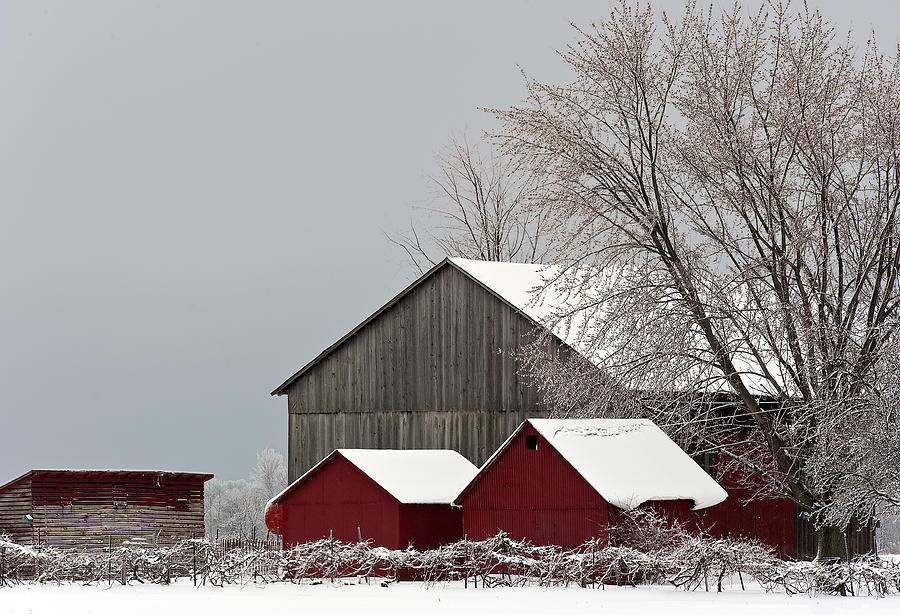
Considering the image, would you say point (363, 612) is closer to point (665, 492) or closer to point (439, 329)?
point (665, 492)

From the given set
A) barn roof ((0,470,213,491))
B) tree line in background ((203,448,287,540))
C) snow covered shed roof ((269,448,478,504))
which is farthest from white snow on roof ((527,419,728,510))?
tree line in background ((203,448,287,540))

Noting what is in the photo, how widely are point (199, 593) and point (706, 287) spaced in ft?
37.5

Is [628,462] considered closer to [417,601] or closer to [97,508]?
[417,601]

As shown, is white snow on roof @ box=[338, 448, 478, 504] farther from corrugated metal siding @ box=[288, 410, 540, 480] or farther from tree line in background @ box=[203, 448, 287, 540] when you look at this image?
tree line in background @ box=[203, 448, 287, 540]

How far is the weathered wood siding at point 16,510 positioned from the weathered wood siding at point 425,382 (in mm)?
7571

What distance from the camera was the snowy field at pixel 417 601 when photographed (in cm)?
2017

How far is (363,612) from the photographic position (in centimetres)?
2017

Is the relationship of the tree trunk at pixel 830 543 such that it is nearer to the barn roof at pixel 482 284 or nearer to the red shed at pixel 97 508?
the barn roof at pixel 482 284

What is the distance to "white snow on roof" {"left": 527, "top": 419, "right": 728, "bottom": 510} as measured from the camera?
25375 millimetres

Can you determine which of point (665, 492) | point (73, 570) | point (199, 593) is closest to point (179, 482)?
point (73, 570)

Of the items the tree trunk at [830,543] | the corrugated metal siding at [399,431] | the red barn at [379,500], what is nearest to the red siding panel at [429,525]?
the red barn at [379,500]

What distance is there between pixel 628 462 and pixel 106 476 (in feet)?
56.7

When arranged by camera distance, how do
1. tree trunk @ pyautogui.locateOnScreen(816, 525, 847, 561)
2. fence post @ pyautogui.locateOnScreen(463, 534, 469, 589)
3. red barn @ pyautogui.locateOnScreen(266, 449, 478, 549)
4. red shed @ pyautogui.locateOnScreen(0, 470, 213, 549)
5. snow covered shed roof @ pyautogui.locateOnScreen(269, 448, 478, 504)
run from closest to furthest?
tree trunk @ pyautogui.locateOnScreen(816, 525, 847, 561) → fence post @ pyautogui.locateOnScreen(463, 534, 469, 589) → red barn @ pyautogui.locateOnScreen(266, 449, 478, 549) → snow covered shed roof @ pyautogui.locateOnScreen(269, 448, 478, 504) → red shed @ pyautogui.locateOnScreen(0, 470, 213, 549)

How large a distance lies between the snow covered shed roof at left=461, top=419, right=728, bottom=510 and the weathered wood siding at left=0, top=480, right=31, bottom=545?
1510 cm
